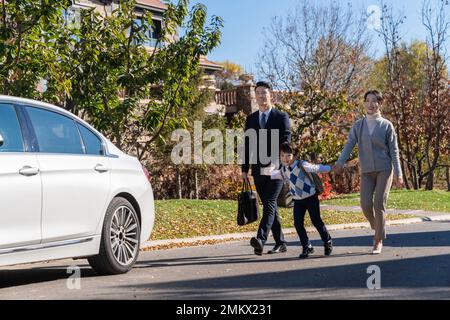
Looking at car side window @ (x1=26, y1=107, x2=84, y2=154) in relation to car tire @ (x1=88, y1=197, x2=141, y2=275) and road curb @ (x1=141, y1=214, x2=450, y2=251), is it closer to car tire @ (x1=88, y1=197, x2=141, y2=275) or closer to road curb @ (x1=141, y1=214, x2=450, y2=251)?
car tire @ (x1=88, y1=197, x2=141, y2=275)

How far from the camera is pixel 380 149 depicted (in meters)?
9.29

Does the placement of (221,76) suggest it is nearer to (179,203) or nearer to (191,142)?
(191,142)

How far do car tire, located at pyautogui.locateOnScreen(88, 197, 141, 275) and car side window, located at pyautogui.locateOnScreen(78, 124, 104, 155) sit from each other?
54cm

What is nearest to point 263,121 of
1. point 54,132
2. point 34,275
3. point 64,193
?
point 54,132

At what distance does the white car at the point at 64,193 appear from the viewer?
6477 millimetres

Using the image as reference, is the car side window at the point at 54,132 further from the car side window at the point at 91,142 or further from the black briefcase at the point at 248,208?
the black briefcase at the point at 248,208

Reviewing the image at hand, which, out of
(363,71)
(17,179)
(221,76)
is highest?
(221,76)

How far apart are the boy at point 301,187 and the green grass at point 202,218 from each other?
11.3 ft

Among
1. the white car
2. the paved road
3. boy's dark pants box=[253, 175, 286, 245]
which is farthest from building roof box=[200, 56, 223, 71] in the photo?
the white car

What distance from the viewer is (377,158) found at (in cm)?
924

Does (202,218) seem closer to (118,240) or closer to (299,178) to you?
(299,178)

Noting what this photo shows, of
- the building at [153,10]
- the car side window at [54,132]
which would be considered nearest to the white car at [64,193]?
the car side window at [54,132]
